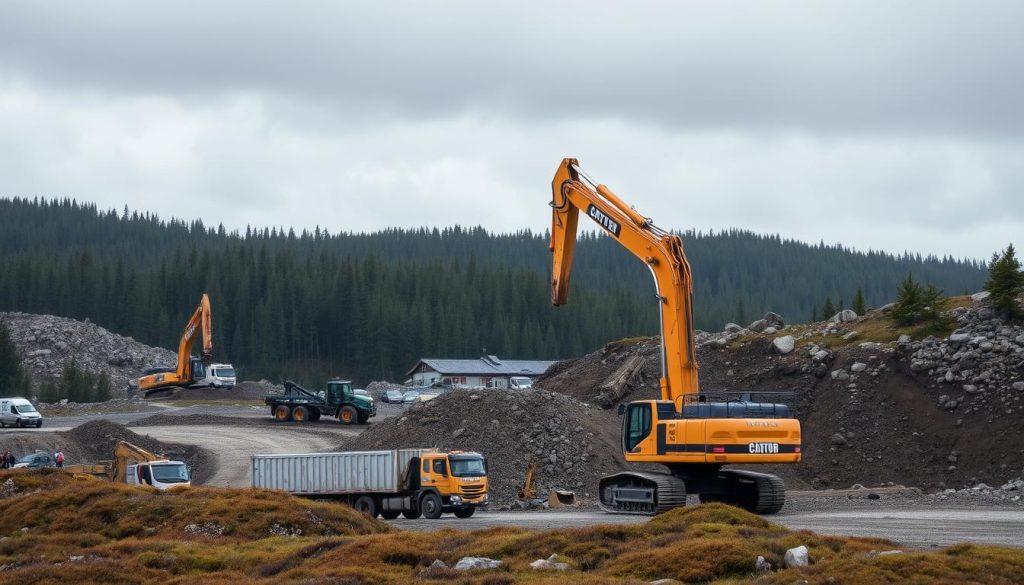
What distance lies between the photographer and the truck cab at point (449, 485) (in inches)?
1481

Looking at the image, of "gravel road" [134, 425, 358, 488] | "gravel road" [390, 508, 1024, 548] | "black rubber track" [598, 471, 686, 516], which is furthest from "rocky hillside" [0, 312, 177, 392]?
"black rubber track" [598, 471, 686, 516]

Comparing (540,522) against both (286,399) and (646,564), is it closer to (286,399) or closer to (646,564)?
(646,564)

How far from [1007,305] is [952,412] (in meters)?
6.10

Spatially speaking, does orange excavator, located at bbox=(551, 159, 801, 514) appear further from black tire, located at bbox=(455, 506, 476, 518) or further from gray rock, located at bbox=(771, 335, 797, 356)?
gray rock, located at bbox=(771, 335, 797, 356)

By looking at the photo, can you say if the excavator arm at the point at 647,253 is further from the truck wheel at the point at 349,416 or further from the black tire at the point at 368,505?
the truck wheel at the point at 349,416

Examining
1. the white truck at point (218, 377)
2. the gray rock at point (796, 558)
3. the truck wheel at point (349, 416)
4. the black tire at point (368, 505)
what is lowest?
the black tire at point (368, 505)

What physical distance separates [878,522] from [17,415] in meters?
55.8

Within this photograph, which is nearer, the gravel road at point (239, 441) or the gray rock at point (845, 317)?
the gravel road at point (239, 441)

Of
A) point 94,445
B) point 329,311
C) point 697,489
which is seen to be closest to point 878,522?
point 697,489

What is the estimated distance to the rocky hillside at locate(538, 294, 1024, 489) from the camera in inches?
1828

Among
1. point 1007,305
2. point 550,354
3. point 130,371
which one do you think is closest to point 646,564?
point 1007,305

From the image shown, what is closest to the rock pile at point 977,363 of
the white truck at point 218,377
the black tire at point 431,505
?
the black tire at point 431,505

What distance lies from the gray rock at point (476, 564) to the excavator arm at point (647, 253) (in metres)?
11.6

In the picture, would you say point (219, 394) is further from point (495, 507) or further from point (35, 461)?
point (495, 507)
